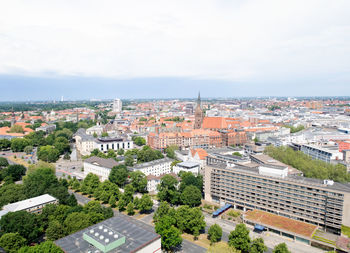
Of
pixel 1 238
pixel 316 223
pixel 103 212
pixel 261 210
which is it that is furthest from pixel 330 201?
pixel 1 238

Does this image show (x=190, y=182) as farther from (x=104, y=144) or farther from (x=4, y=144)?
(x=4, y=144)

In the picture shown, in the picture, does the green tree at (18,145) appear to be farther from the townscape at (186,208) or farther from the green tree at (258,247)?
the green tree at (258,247)

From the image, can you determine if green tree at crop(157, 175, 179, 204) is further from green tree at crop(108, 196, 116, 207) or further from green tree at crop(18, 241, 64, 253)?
green tree at crop(18, 241, 64, 253)

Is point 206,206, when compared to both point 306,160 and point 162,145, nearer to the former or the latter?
point 306,160

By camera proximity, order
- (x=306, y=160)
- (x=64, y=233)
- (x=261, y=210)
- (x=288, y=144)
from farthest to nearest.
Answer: (x=288, y=144) < (x=306, y=160) < (x=261, y=210) < (x=64, y=233)

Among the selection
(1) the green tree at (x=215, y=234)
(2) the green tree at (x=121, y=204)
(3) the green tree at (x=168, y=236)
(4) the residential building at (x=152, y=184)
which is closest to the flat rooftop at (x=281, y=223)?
(1) the green tree at (x=215, y=234)

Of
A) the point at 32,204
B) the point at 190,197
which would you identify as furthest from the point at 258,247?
the point at 32,204
